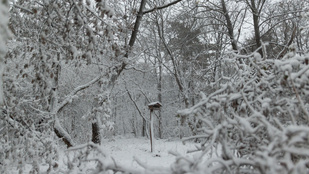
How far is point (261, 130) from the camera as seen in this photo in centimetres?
130

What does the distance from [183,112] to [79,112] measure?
506 inches

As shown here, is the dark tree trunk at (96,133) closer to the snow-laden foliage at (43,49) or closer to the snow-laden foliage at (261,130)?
the snow-laden foliage at (43,49)

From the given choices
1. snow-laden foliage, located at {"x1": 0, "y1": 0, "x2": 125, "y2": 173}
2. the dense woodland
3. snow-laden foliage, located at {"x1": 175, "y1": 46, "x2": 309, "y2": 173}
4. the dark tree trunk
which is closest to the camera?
snow-laden foliage, located at {"x1": 175, "y1": 46, "x2": 309, "y2": 173}

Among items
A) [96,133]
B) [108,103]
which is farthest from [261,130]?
[96,133]

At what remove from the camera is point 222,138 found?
1134 mm

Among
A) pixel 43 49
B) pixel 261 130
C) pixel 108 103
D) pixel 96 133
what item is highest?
pixel 43 49

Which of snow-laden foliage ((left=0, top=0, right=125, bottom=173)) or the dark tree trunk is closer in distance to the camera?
snow-laden foliage ((left=0, top=0, right=125, bottom=173))

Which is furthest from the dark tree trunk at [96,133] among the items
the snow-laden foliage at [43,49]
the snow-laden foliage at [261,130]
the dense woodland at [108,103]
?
the snow-laden foliage at [261,130]

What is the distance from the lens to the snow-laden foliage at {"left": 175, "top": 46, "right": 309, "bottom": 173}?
0.94 metres

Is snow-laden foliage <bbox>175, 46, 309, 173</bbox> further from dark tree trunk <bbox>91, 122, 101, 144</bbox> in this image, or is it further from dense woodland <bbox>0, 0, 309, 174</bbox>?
dark tree trunk <bbox>91, 122, 101, 144</bbox>

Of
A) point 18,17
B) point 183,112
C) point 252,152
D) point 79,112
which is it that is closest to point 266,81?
point 252,152

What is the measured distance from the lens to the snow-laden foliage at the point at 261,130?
0.94 meters

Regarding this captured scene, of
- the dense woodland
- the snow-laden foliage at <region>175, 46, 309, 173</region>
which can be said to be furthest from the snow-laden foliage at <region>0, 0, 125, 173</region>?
the snow-laden foliage at <region>175, 46, 309, 173</region>

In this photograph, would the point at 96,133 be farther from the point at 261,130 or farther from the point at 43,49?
the point at 261,130
